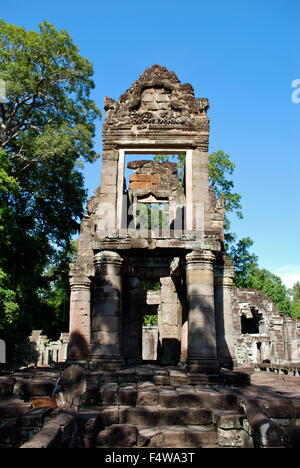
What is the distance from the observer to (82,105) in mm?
20719

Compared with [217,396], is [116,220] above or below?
above

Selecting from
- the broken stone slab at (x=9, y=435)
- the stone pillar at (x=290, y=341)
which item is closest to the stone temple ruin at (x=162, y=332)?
the broken stone slab at (x=9, y=435)

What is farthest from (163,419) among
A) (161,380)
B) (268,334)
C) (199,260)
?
(268,334)

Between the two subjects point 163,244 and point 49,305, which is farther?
point 49,305

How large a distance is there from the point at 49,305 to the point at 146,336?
8.36 meters

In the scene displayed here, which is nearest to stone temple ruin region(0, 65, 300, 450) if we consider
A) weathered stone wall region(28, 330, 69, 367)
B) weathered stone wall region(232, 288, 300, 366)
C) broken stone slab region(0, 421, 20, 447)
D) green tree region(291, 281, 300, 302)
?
broken stone slab region(0, 421, 20, 447)

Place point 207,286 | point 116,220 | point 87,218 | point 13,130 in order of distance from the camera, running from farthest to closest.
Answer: point 13,130, point 87,218, point 116,220, point 207,286

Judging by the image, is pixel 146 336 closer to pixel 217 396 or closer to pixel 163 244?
pixel 163 244

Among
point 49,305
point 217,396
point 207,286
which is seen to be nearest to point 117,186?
point 207,286

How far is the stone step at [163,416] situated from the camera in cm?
541

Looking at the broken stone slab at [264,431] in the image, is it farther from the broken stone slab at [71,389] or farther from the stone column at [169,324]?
the stone column at [169,324]

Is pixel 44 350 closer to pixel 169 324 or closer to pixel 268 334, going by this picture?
pixel 169 324

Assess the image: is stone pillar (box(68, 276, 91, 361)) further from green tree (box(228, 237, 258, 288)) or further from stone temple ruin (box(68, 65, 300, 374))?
green tree (box(228, 237, 258, 288))

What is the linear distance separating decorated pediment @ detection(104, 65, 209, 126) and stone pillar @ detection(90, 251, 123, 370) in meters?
3.75
